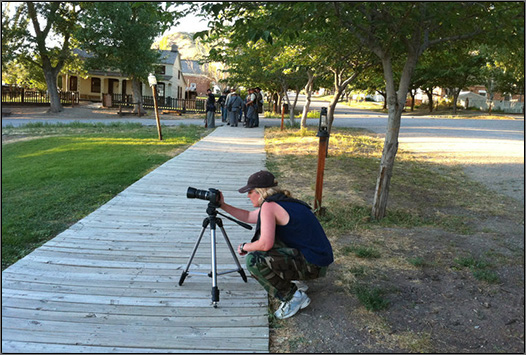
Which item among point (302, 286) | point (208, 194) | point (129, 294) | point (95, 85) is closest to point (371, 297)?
point (302, 286)

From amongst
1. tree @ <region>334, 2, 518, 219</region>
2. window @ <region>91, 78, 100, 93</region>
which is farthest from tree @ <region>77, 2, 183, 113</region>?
tree @ <region>334, 2, 518, 219</region>

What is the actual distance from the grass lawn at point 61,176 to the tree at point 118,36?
13.2 meters

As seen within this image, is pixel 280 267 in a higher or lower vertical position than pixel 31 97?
lower

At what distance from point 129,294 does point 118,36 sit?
2815 centimetres

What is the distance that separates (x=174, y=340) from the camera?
131 inches

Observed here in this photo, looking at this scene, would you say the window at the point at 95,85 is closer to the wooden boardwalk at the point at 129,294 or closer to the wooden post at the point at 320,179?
the wooden boardwalk at the point at 129,294

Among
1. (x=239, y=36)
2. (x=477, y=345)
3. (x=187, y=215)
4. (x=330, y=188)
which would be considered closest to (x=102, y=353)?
(x=477, y=345)

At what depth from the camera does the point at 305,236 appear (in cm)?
370

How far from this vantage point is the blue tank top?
11.9 feet

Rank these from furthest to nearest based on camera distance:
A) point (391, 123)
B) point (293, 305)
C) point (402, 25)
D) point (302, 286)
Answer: point (391, 123) → point (402, 25) → point (302, 286) → point (293, 305)

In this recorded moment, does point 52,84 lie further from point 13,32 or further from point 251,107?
point 251,107

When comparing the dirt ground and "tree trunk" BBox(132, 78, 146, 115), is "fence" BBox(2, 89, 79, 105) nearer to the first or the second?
"tree trunk" BBox(132, 78, 146, 115)

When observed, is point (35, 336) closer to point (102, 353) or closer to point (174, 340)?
point (102, 353)

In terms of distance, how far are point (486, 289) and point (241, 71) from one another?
17547mm
